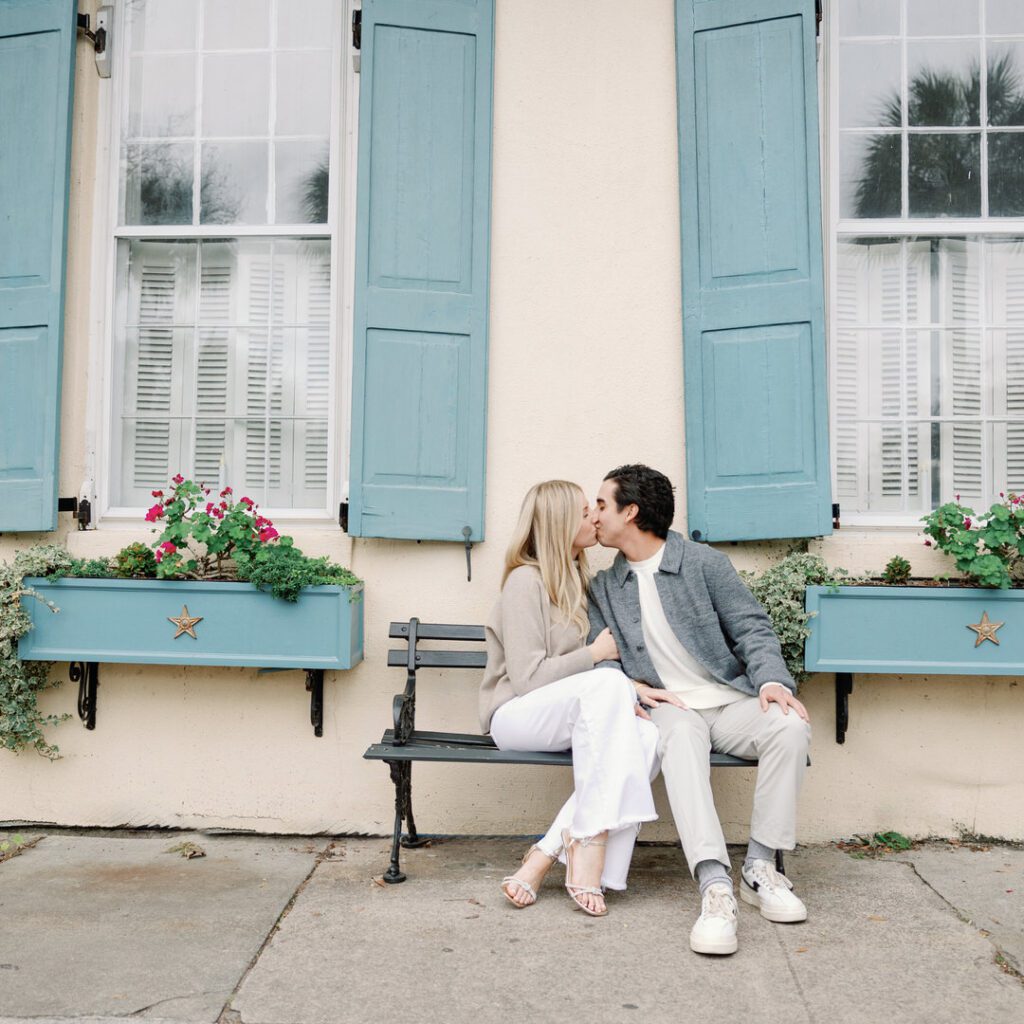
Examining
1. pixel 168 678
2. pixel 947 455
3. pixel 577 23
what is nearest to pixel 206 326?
pixel 168 678

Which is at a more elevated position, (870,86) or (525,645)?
(870,86)

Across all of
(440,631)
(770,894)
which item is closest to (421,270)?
(440,631)

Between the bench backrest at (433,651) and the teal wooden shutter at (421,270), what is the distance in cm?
36

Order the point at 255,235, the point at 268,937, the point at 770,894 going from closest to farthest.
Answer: the point at 268,937
the point at 770,894
the point at 255,235

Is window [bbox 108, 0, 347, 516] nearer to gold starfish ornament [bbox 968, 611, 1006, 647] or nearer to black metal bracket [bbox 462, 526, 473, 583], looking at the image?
black metal bracket [bbox 462, 526, 473, 583]

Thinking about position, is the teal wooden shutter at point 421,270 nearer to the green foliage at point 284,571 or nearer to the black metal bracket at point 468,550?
the black metal bracket at point 468,550

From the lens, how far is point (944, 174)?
4371 mm

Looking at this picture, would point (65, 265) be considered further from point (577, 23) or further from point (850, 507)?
point (850, 507)

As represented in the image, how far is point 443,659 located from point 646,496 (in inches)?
37.1

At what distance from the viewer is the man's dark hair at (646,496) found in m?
3.67

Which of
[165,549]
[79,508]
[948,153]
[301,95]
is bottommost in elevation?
[165,549]

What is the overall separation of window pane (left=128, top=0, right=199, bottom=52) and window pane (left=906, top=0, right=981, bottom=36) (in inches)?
114

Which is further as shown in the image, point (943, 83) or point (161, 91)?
point (161, 91)

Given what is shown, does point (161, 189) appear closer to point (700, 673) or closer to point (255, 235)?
point (255, 235)
